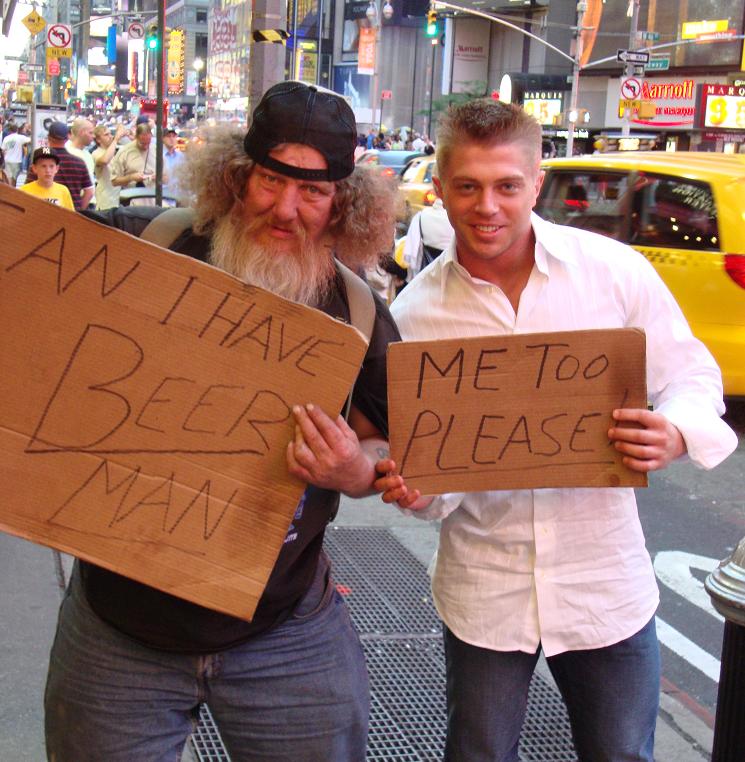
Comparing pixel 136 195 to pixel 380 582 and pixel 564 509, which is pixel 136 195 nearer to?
pixel 380 582

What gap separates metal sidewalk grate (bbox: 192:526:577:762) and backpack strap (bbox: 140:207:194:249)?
6.15ft

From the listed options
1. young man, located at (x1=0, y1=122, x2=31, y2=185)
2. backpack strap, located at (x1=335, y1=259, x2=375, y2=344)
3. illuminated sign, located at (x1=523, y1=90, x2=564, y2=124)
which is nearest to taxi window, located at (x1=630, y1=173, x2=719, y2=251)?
backpack strap, located at (x1=335, y1=259, x2=375, y2=344)

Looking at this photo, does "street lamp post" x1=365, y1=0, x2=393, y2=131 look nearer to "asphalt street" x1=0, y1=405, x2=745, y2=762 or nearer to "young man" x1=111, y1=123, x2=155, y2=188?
"young man" x1=111, y1=123, x2=155, y2=188

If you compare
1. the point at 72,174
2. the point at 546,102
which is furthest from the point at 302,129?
the point at 546,102

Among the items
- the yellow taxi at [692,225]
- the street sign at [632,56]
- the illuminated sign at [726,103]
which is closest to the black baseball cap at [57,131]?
the yellow taxi at [692,225]

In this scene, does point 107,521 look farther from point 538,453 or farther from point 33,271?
point 538,453

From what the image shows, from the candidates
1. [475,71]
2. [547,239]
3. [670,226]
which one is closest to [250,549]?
[547,239]

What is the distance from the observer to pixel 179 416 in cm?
183

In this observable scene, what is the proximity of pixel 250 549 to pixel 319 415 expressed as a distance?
0.27 m

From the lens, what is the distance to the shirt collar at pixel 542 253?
2311 millimetres

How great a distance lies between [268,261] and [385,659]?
237cm

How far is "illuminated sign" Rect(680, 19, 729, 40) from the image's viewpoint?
42.9 meters

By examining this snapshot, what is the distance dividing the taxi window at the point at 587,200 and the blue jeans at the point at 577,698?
20.8 ft

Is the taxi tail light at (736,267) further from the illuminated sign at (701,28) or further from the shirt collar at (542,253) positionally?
the illuminated sign at (701,28)
